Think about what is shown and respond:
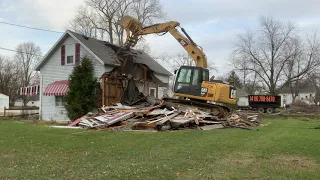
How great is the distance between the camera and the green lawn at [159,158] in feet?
23.6

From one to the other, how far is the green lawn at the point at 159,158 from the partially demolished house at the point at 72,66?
11.1 meters

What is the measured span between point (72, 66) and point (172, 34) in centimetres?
725

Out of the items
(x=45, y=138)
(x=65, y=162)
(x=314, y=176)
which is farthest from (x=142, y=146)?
(x=314, y=176)

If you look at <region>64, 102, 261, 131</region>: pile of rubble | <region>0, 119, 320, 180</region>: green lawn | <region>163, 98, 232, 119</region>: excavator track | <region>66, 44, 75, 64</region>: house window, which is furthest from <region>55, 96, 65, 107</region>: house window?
<region>0, 119, 320, 180</region>: green lawn

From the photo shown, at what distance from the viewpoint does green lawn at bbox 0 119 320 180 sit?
7.21 m

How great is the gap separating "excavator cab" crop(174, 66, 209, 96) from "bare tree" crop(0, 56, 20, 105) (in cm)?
6174

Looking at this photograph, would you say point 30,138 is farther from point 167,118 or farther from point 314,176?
point 314,176

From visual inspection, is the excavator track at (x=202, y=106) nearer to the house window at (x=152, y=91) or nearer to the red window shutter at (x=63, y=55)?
the house window at (x=152, y=91)

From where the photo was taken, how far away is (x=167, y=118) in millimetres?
17875

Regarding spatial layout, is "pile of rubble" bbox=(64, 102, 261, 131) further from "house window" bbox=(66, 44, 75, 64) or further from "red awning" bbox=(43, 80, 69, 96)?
"house window" bbox=(66, 44, 75, 64)

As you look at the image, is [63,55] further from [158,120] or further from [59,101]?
[158,120]

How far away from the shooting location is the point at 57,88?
24547 millimetres

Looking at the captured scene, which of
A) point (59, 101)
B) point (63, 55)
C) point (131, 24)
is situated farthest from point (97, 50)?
point (59, 101)

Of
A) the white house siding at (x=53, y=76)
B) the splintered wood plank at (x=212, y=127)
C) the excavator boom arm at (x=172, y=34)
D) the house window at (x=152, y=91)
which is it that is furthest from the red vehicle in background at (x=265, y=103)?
the splintered wood plank at (x=212, y=127)
